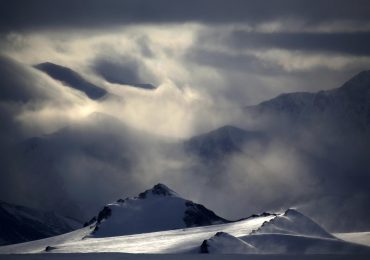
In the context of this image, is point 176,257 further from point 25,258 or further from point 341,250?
point 341,250

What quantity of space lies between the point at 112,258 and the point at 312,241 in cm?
9989

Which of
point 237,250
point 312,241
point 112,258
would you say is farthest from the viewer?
point 312,241

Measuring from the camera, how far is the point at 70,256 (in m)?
107

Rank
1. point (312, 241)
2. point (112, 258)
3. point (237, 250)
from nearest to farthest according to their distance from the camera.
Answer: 1. point (112, 258)
2. point (237, 250)
3. point (312, 241)

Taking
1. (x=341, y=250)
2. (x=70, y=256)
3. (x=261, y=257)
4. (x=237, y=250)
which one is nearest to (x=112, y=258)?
(x=70, y=256)

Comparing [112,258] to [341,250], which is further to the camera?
[341,250]

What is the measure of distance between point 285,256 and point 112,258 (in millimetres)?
24738

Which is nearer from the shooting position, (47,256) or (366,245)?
(47,256)

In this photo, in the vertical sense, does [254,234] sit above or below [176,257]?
above

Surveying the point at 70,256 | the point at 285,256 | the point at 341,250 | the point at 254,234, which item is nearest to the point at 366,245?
the point at 341,250

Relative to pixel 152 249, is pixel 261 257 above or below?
below

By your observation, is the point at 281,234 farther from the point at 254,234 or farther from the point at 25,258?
the point at 25,258

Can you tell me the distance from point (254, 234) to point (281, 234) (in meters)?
7.01

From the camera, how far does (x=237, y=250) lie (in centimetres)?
17700
